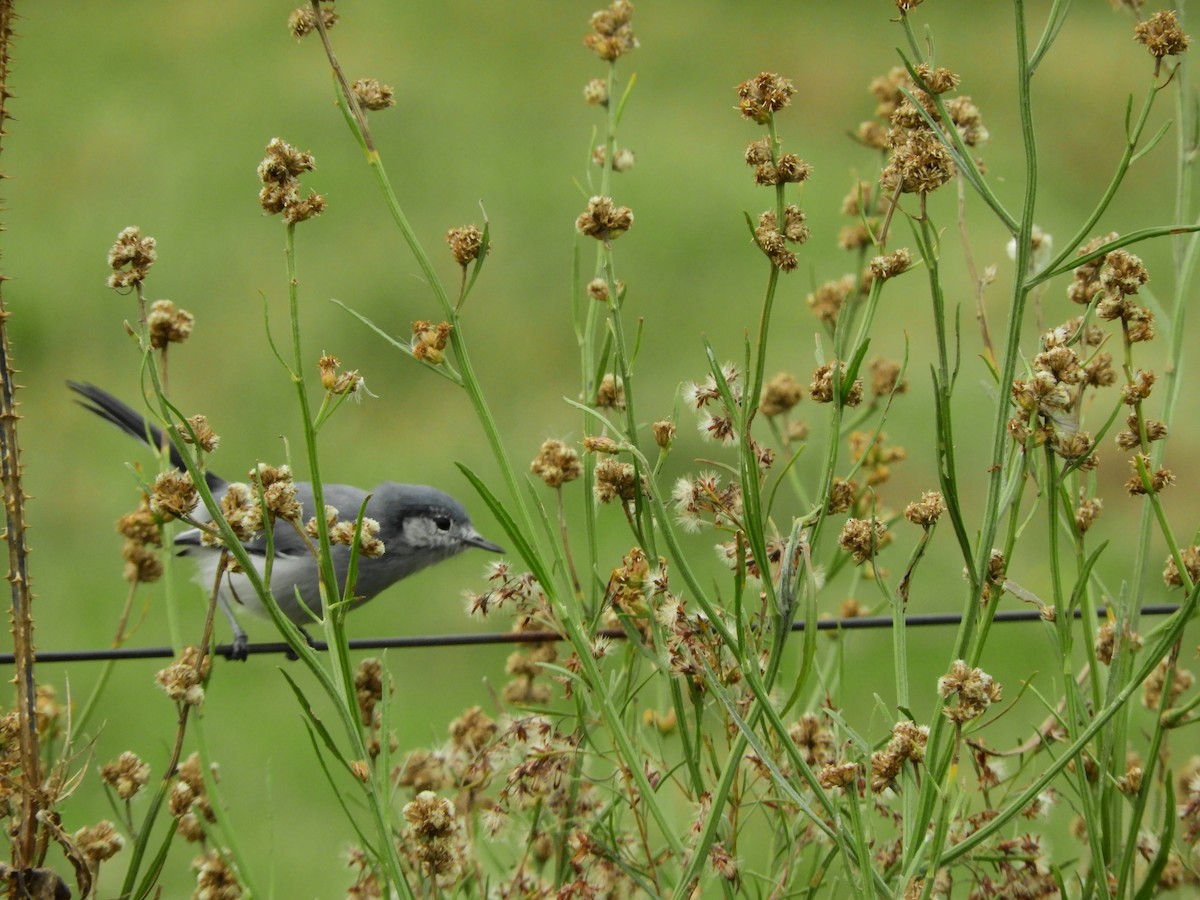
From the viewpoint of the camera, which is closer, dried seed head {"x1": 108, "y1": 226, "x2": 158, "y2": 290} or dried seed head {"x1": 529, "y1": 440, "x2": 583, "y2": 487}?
dried seed head {"x1": 108, "y1": 226, "x2": 158, "y2": 290}

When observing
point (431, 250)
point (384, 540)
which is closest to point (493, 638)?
point (384, 540)

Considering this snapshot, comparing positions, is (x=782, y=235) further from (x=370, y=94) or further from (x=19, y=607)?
(x=19, y=607)

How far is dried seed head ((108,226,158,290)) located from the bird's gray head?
2494mm

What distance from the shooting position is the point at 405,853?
6.36 ft

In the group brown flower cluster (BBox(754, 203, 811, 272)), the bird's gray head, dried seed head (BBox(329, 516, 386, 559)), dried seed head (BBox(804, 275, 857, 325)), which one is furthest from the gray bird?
brown flower cluster (BBox(754, 203, 811, 272))

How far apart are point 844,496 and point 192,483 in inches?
27.8

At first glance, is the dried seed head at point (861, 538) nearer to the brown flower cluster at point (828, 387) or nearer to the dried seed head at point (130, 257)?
the brown flower cluster at point (828, 387)

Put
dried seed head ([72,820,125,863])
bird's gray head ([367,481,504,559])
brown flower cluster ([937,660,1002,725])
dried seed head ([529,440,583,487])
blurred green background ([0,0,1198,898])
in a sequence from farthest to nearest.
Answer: blurred green background ([0,0,1198,898]) → bird's gray head ([367,481,504,559]) → dried seed head ([529,440,583,487]) → dried seed head ([72,820,125,863]) → brown flower cluster ([937,660,1002,725])

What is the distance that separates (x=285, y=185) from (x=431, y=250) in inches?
287

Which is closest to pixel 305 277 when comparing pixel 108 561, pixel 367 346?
pixel 367 346

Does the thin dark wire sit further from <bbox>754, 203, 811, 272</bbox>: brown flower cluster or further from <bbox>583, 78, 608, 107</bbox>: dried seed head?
<bbox>583, 78, 608, 107</bbox>: dried seed head

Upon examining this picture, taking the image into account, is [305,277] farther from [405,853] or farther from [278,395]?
[405,853]

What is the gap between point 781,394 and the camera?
2.65 meters

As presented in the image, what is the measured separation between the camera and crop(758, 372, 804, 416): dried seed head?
2.63m
